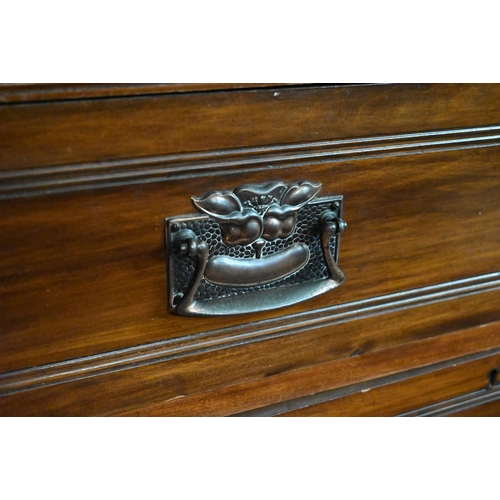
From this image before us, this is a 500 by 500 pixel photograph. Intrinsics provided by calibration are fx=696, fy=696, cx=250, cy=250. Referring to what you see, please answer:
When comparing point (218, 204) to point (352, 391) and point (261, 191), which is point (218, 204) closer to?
point (261, 191)

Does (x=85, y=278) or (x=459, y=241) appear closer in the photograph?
(x=85, y=278)

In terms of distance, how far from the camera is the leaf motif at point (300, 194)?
0.65 m

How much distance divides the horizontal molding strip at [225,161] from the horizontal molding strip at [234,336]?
0.56 ft

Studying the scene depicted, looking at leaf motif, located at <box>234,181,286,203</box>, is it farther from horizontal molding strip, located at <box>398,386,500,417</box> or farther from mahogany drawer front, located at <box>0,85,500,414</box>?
horizontal molding strip, located at <box>398,386,500,417</box>

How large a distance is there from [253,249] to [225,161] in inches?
3.8

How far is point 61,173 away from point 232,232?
0.16 metres

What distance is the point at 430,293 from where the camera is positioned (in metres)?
0.79

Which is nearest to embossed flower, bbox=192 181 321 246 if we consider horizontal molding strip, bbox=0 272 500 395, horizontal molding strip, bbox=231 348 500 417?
horizontal molding strip, bbox=0 272 500 395

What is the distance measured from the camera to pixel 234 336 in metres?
0.72

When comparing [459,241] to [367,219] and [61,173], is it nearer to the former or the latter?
[367,219]

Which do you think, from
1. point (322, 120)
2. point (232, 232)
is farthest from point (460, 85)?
point (232, 232)

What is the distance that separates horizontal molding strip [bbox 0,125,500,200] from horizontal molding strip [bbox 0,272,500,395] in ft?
0.56

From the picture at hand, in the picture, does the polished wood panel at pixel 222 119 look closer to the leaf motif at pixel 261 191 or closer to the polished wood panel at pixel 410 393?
the leaf motif at pixel 261 191

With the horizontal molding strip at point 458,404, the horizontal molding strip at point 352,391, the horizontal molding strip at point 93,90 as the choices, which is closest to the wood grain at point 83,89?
the horizontal molding strip at point 93,90
